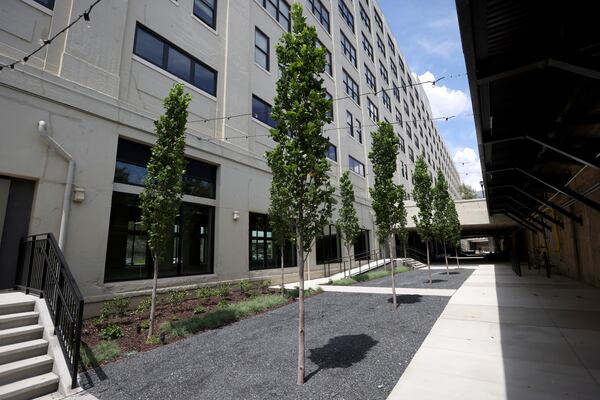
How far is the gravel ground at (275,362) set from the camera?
4.38m

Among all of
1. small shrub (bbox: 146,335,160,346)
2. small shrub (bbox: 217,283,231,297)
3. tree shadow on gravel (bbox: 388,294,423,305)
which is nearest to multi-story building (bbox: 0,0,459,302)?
small shrub (bbox: 217,283,231,297)

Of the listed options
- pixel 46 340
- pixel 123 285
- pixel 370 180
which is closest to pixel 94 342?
pixel 46 340

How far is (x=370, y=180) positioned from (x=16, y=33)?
2421cm

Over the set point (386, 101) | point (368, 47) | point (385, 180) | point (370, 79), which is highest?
point (368, 47)

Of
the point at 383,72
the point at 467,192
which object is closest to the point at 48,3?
the point at 383,72

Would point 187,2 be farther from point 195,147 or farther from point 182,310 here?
point 182,310

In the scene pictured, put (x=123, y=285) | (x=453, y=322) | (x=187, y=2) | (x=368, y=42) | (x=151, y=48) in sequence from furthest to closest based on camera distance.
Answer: (x=368, y=42) → (x=187, y=2) → (x=151, y=48) → (x=123, y=285) → (x=453, y=322)

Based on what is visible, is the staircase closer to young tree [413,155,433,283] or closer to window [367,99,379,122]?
young tree [413,155,433,283]

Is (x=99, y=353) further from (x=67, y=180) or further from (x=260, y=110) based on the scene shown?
(x=260, y=110)

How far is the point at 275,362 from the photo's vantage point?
537 centimetres

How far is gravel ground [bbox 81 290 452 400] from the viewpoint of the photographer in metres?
4.38

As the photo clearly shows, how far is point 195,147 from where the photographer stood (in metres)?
11.4

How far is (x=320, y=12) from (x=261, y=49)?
10.0m

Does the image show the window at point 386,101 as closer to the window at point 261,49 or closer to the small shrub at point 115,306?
the window at point 261,49
